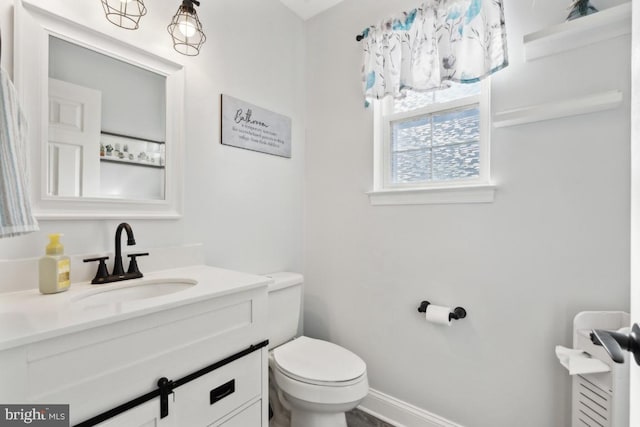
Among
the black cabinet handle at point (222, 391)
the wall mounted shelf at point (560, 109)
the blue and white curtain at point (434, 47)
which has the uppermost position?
the blue and white curtain at point (434, 47)

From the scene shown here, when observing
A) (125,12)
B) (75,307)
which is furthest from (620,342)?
(125,12)

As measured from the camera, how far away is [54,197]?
1.09 metres

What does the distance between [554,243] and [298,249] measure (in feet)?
4.62

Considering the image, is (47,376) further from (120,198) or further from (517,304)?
(517,304)

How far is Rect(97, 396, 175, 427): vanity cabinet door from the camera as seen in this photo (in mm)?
780

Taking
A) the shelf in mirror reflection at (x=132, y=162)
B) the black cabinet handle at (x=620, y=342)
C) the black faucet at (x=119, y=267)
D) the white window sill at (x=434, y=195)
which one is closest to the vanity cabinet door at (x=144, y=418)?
the black faucet at (x=119, y=267)

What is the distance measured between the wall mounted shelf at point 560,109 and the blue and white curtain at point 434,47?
A: 0.22 m

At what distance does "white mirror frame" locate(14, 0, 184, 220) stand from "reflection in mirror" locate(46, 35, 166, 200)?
0.07 ft

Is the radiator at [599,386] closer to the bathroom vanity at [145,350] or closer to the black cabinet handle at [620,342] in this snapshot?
the black cabinet handle at [620,342]

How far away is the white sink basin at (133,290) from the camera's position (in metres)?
1.07

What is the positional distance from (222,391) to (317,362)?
522mm

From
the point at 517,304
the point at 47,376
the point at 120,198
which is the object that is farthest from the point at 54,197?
the point at 517,304

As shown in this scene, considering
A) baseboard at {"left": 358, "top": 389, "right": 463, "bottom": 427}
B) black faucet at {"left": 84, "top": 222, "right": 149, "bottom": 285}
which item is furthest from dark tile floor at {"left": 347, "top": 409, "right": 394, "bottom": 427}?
black faucet at {"left": 84, "top": 222, "right": 149, "bottom": 285}

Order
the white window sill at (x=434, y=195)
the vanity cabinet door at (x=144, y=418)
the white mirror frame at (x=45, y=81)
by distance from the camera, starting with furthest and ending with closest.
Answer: the white window sill at (x=434, y=195)
the white mirror frame at (x=45, y=81)
the vanity cabinet door at (x=144, y=418)
